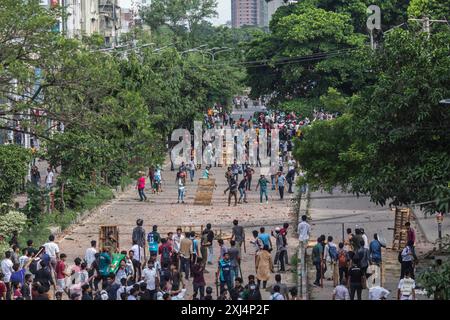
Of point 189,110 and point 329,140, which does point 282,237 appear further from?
point 189,110

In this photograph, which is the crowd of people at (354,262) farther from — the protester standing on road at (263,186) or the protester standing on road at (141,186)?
the protester standing on road at (141,186)

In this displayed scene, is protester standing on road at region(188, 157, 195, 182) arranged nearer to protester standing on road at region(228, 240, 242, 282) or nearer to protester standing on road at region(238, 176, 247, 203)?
protester standing on road at region(238, 176, 247, 203)

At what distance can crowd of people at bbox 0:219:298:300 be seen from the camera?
19.7m

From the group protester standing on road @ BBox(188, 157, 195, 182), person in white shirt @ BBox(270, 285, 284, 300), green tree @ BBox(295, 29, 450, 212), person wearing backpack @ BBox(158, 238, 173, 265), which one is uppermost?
green tree @ BBox(295, 29, 450, 212)

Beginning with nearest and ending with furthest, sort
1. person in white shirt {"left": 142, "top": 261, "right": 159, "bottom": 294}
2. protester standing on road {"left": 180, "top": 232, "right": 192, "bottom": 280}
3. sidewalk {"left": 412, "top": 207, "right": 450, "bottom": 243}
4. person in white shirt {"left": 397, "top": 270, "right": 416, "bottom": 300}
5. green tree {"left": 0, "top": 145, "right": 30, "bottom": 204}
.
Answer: person in white shirt {"left": 397, "top": 270, "right": 416, "bottom": 300}, person in white shirt {"left": 142, "top": 261, "right": 159, "bottom": 294}, protester standing on road {"left": 180, "top": 232, "right": 192, "bottom": 280}, sidewalk {"left": 412, "top": 207, "right": 450, "bottom": 243}, green tree {"left": 0, "top": 145, "right": 30, "bottom": 204}

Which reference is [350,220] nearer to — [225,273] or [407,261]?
[407,261]

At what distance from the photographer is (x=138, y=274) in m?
24.2

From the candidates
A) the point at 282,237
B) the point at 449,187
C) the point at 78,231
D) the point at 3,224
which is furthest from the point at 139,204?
the point at 449,187

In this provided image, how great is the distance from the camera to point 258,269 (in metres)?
24.1

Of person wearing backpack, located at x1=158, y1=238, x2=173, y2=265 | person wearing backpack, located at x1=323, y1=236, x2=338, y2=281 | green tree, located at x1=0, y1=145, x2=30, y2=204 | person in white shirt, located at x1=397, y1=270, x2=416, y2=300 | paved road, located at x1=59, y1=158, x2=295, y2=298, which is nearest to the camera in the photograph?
person in white shirt, located at x1=397, y1=270, x2=416, y2=300

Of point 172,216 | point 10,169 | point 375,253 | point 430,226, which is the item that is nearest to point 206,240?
point 375,253

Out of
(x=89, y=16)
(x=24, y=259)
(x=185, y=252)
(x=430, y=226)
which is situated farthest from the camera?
(x=89, y=16)

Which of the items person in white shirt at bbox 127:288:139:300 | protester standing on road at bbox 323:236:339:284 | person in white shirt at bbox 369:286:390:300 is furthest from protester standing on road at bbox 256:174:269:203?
person in white shirt at bbox 127:288:139:300

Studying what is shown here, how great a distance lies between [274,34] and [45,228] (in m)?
26.1
